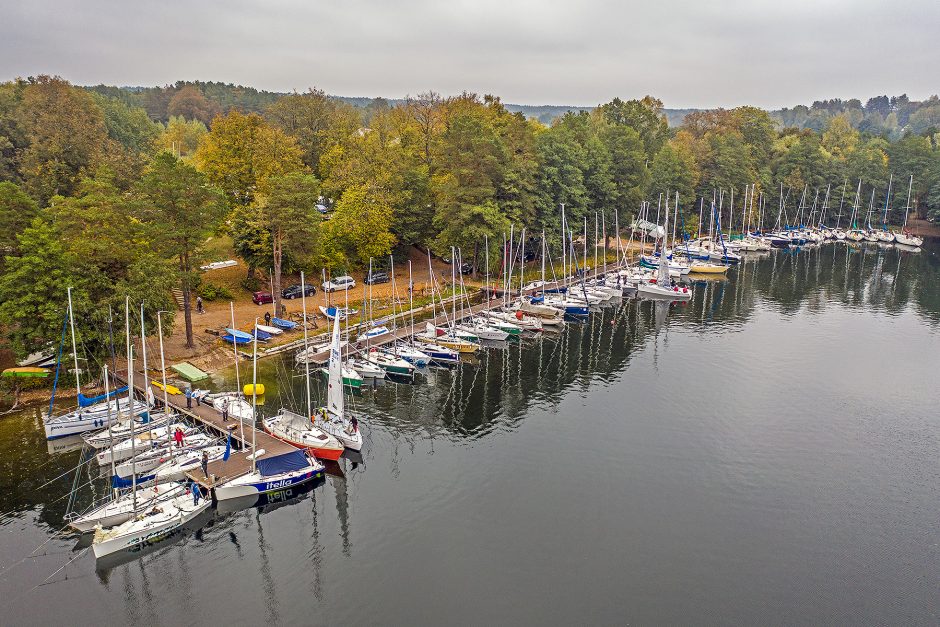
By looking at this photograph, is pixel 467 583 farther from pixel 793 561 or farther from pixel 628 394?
pixel 628 394

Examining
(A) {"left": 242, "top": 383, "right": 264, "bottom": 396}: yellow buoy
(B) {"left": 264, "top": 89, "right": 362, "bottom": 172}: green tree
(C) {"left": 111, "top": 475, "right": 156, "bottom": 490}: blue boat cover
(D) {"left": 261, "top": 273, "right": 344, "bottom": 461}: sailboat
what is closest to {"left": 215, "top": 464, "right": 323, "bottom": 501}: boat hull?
(D) {"left": 261, "top": 273, "right": 344, "bottom": 461}: sailboat

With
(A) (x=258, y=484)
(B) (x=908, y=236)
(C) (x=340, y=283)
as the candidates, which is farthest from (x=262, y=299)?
(B) (x=908, y=236)

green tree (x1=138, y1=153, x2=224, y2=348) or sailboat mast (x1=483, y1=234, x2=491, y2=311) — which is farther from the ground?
green tree (x1=138, y1=153, x2=224, y2=348)

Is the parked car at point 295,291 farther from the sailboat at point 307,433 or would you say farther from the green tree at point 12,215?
the sailboat at point 307,433

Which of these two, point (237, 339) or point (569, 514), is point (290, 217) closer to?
point (237, 339)

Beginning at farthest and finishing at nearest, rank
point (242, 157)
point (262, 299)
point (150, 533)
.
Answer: point (242, 157)
point (262, 299)
point (150, 533)

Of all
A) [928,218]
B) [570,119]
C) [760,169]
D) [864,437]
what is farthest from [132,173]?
[928,218]

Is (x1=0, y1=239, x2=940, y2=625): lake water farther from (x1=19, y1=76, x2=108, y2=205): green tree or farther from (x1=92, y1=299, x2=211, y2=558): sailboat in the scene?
(x1=19, y1=76, x2=108, y2=205): green tree
